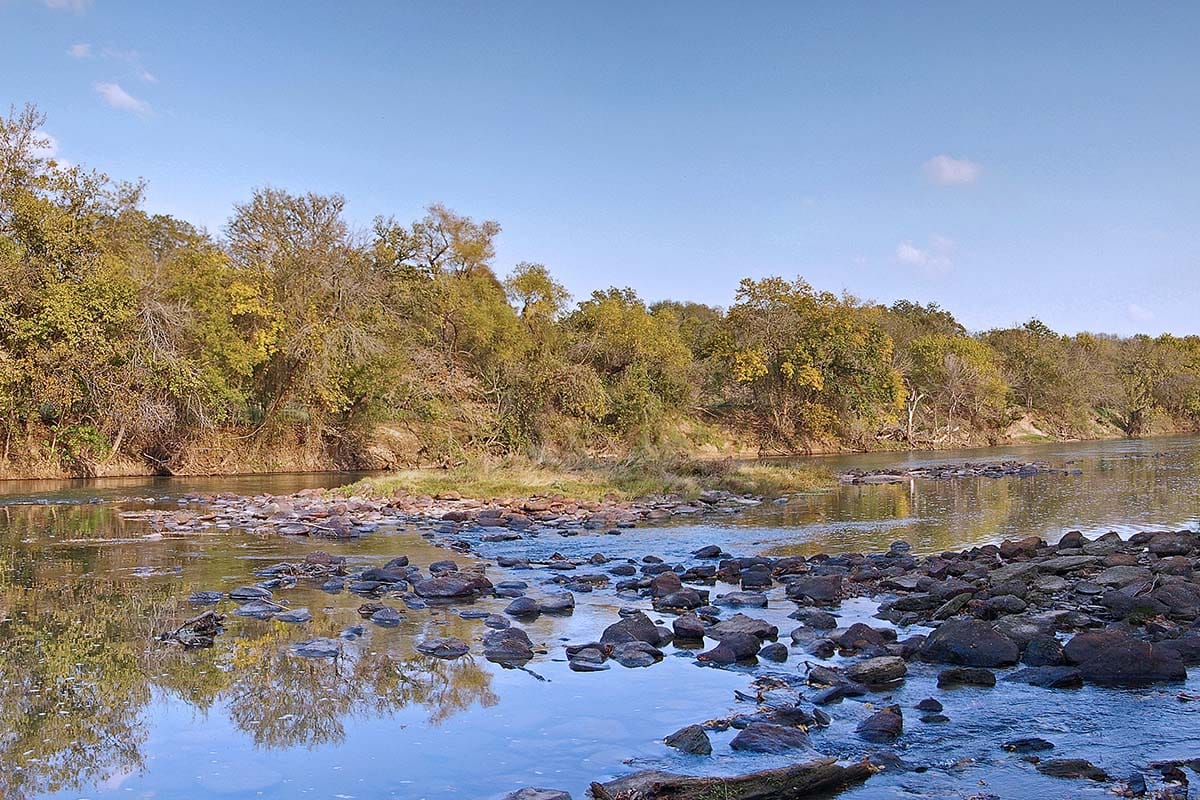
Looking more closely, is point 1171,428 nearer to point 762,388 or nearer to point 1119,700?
point 762,388

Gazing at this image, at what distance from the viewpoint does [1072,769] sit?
5879 millimetres

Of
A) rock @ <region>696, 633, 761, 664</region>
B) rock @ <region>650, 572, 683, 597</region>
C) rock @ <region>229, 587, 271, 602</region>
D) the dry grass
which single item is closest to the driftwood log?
rock @ <region>696, 633, 761, 664</region>

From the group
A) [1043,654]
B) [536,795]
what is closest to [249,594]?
[536,795]

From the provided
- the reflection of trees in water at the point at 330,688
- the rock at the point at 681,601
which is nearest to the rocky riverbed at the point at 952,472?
the rock at the point at 681,601

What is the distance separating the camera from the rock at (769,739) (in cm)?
632

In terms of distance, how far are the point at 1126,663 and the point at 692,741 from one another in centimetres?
415

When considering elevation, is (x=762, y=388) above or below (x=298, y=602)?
above

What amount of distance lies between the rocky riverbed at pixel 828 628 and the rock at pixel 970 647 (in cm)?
2

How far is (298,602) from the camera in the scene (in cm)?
1155

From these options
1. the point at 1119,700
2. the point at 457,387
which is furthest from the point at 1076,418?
the point at 1119,700

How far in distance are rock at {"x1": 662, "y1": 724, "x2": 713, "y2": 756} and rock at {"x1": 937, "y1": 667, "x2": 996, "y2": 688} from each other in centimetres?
261

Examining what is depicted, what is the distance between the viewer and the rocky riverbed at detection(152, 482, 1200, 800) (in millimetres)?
6328

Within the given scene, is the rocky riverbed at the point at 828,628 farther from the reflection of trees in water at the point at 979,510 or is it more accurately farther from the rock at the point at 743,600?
the reflection of trees in water at the point at 979,510

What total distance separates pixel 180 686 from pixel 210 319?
2838cm
